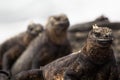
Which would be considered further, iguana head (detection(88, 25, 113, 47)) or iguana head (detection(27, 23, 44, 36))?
iguana head (detection(27, 23, 44, 36))

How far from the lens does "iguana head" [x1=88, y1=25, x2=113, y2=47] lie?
14.1m

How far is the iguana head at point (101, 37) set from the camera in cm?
1413

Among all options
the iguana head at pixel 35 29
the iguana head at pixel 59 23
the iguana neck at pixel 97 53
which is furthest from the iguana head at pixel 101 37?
the iguana head at pixel 35 29

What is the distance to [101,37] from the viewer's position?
47.0 ft

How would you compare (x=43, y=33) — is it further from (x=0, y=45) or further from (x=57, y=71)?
(x=57, y=71)

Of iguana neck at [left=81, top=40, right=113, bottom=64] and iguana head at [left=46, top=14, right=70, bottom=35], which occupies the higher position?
iguana neck at [left=81, top=40, right=113, bottom=64]

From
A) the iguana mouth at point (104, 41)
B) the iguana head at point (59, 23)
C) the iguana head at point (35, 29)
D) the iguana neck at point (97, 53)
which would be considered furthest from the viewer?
the iguana head at point (35, 29)

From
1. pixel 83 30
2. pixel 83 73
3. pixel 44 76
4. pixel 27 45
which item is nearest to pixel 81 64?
pixel 83 73

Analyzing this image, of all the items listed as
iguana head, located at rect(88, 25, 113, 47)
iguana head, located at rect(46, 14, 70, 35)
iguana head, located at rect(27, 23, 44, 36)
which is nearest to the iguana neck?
iguana head, located at rect(88, 25, 113, 47)

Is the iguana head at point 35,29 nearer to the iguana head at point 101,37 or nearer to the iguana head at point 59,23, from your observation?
the iguana head at point 59,23

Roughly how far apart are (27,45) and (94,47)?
9943 mm

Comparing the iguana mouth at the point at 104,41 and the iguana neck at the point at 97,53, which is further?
the iguana neck at the point at 97,53

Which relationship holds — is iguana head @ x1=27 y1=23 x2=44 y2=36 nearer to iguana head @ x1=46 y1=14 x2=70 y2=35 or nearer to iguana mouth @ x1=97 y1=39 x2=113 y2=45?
iguana head @ x1=46 y1=14 x2=70 y2=35

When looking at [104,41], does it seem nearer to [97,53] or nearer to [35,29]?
[97,53]
